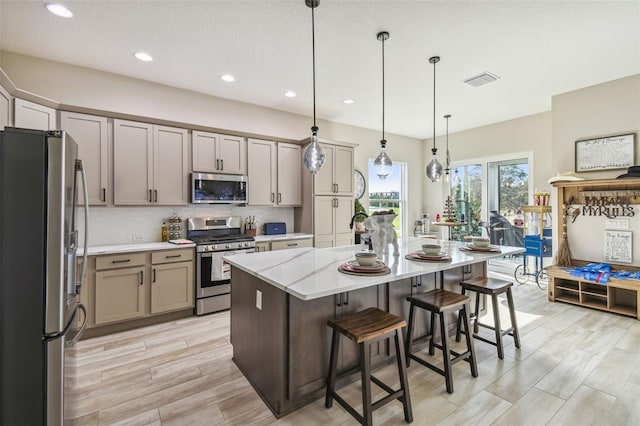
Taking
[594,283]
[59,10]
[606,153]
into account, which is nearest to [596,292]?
[594,283]

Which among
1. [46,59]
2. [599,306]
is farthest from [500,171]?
[46,59]

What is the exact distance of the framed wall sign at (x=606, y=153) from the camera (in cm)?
366

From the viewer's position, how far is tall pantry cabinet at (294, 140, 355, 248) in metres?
4.69

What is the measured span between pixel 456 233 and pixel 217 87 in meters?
5.53

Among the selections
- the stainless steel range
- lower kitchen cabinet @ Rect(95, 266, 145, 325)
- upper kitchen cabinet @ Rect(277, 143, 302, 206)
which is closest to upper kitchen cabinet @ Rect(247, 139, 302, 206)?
upper kitchen cabinet @ Rect(277, 143, 302, 206)

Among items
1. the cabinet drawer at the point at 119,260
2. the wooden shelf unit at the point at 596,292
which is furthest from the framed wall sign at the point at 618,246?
the cabinet drawer at the point at 119,260

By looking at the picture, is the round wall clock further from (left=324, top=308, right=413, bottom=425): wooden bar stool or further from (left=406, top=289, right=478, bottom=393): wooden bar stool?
(left=324, top=308, right=413, bottom=425): wooden bar stool

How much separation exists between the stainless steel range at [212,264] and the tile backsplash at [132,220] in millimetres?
189

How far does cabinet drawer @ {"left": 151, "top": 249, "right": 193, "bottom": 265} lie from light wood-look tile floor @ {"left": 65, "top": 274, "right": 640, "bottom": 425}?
0.77 meters

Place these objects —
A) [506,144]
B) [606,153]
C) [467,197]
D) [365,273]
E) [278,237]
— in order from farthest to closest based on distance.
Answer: [467,197] < [506,144] < [278,237] < [606,153] < [365,273]

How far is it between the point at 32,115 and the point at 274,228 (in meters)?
2.97

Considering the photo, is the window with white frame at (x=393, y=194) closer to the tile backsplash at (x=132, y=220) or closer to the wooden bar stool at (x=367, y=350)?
the tile backsplash at (x=132, y=220)

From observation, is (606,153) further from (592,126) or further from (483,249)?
(483,249)

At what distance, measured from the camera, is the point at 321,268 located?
2.12m
